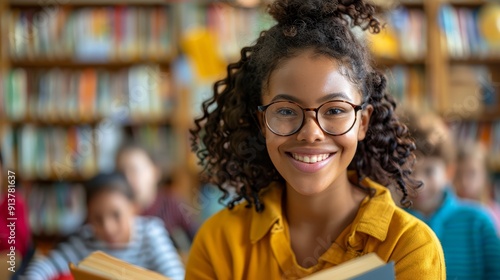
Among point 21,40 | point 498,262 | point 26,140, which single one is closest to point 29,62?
point 21,40

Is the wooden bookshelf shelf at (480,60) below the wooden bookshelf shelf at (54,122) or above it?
above

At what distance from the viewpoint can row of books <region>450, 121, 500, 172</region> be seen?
159 inches

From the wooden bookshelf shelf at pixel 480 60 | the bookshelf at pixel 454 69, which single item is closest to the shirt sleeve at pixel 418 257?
the bookshelf at pixel 454 69

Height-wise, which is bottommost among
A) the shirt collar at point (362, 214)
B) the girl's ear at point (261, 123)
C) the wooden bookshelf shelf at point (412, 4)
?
the shirt collar at point (362, 214)

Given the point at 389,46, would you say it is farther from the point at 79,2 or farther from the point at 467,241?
the point at 467,241

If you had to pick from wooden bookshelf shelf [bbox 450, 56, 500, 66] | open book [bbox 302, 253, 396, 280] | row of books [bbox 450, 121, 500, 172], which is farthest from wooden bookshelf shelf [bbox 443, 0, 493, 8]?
open book [bbox 302, 253, 396, 280]

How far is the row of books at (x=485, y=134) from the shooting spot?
4.05 m

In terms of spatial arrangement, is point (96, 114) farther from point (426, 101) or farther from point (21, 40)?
point (426, 101)

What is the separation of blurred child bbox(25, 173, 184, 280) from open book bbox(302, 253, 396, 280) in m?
1.24

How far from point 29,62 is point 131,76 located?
627 millimetres

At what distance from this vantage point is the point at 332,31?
120 cm

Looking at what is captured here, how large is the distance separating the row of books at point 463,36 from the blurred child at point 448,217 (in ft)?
6.09

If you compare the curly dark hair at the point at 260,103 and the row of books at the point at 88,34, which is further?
the row of books at the point at 88,34

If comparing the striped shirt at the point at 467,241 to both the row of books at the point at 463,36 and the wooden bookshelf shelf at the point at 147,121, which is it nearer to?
the row of books at the point at 463,36
